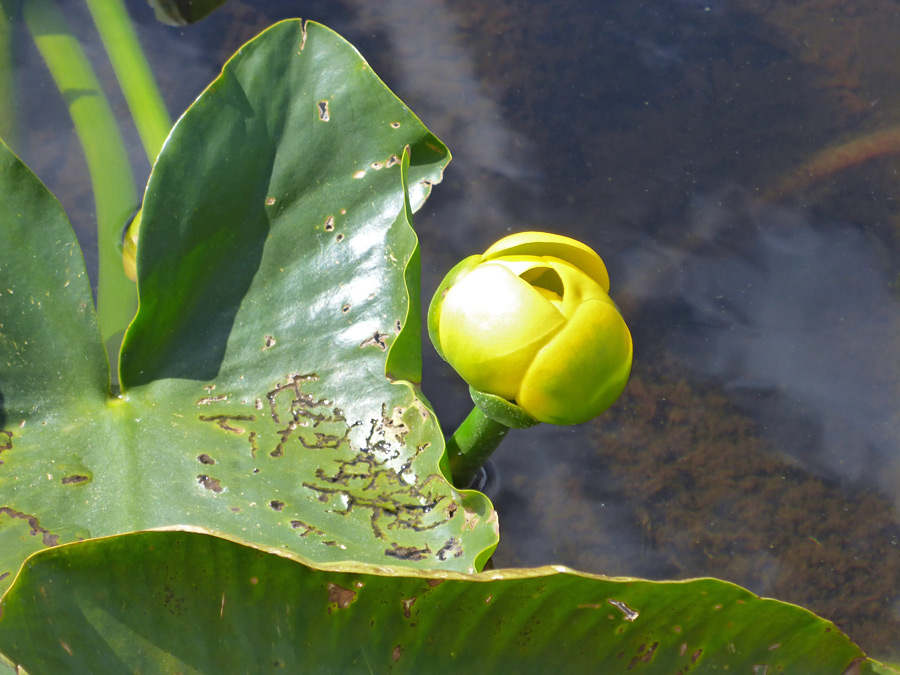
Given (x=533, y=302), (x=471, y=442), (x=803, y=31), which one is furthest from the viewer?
(x=803, y=31)

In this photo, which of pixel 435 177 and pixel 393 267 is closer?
pixel 393 267

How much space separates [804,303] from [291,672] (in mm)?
1045

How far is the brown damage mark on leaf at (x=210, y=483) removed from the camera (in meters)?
0.76

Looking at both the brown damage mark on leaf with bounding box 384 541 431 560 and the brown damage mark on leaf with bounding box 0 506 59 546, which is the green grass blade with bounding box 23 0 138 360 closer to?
the brown damage mark on leaf with bounding box 0 506 59 546

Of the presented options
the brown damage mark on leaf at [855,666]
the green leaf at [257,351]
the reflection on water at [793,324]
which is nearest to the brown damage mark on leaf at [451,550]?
the green leaf at [257,351]

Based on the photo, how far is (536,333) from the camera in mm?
669

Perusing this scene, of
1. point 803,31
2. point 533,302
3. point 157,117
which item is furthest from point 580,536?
point 803,31

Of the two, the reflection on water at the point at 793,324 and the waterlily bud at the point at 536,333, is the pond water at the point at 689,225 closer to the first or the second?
the reflection on water at the point at 793,324

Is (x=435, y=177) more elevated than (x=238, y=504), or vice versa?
(x=435, y=177)

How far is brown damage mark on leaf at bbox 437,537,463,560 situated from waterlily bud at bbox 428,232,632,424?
15 centimetres

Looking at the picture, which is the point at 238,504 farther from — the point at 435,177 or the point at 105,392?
the point at 435,177

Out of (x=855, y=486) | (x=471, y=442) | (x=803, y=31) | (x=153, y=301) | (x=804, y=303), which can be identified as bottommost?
(x=855, y=486)

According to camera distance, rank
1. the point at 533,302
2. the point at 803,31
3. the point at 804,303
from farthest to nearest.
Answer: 1. the point at 803,31
2. the point at 804,303
3. the point at 533,302

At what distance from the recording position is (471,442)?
2.95 ft
